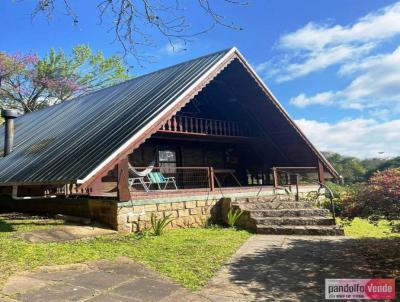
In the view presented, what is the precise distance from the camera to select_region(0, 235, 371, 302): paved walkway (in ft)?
18.7

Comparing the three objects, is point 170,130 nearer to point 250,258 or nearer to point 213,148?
point 213,148

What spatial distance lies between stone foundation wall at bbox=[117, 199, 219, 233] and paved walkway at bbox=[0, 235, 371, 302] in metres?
3.06

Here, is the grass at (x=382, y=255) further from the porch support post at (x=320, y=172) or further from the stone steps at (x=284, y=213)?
the porch support post at (x=320, y=172)

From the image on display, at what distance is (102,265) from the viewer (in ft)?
24.1

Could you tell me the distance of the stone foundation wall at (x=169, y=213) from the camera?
10.9 metres

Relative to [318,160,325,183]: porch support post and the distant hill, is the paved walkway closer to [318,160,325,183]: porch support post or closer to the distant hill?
[318,160,325,183]: porch support post

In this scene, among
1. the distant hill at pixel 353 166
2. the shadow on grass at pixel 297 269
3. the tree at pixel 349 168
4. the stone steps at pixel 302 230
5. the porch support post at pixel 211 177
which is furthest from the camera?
the tree at pixel 349 168

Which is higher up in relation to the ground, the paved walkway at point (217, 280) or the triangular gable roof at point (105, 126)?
the triangular gable roof at point (105, 126)

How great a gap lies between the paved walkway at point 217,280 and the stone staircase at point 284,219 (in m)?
2.67

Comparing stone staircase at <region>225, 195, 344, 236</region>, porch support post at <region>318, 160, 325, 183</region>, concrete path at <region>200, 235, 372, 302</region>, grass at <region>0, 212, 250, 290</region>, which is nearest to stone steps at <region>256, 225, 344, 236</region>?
stone staircase at <region>225, 195, 344, 236</region>

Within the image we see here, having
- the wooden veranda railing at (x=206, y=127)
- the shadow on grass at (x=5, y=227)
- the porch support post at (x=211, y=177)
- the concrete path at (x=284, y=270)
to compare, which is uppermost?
the wooden veranda railing at (x=206, y=127)

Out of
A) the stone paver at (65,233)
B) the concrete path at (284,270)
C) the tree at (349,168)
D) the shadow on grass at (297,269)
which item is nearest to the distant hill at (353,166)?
the tree at (349,168)

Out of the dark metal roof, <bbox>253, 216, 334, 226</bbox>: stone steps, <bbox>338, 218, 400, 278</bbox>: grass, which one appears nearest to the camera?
<bbox>338, 218, 400, 278</bbox>: grass

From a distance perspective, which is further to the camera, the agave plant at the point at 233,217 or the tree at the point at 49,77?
the tree at the point at 49,77
